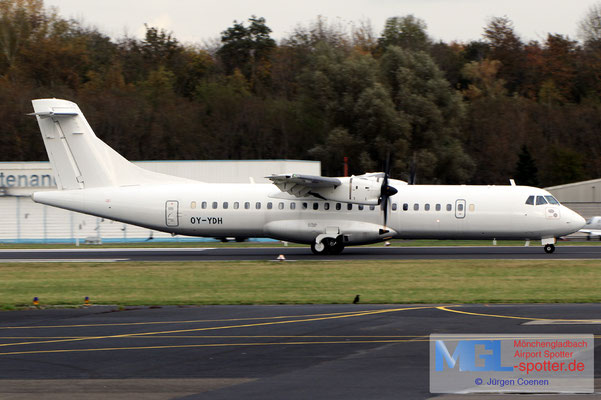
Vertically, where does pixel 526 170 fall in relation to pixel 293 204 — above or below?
above

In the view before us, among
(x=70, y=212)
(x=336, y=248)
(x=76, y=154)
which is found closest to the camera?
(x=336, y=248)

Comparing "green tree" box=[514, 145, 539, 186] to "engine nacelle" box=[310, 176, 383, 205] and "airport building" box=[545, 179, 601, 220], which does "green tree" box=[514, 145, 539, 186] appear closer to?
"airport building" box=[545, 179, 601, 220]

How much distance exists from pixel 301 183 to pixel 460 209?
6.69 m

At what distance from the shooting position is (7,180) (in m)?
46.7

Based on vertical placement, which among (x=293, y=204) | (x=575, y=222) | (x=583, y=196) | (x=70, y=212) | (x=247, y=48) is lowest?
(x=575, y=222)

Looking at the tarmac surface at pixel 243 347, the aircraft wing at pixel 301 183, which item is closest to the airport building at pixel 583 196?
the aircraft wing at pixel 301 183

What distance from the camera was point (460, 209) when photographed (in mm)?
31547

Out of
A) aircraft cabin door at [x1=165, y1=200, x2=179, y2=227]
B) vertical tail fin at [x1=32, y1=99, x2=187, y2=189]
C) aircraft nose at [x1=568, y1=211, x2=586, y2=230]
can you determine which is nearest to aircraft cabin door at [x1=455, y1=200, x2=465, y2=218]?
aircraft nose at [x1=568, y1=211, x2=586, y2=230]

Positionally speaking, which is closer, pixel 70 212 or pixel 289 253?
pixel 289 253

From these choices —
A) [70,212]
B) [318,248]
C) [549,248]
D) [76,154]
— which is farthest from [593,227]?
[70,212]

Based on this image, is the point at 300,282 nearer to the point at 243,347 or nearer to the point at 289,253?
the point at 243,347

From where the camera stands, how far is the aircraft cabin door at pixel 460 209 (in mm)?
31500

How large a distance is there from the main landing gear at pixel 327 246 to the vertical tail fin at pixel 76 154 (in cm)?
772

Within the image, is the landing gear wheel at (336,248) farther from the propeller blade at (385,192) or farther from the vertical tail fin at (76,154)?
the vertical tail fin at (76,154)
